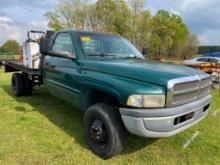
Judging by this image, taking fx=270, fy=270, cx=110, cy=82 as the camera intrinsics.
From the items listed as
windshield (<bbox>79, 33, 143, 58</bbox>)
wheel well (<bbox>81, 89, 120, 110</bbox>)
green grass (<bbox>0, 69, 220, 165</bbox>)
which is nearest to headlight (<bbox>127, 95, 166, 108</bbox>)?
wheel well (<bbox>81, 89, 120, 110</bbox>)

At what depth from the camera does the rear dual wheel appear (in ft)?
25.2

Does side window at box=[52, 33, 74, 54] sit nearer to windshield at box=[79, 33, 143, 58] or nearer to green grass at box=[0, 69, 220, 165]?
windshield at box=[79, 33, 143, 58]

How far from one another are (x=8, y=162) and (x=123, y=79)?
195 centimetres

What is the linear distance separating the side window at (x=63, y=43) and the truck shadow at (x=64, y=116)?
1451 mm

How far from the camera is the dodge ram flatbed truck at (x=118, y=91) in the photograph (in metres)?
3.35

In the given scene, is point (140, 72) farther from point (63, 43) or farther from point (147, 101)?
point (63, 43)

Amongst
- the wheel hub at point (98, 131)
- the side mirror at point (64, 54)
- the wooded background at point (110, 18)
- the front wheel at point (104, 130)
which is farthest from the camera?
the wooded background at point (110, 18)

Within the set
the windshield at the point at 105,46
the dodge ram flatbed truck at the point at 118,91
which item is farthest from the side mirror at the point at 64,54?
the windshield at the point at 105,46

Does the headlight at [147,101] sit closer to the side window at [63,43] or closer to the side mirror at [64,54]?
the side mirror at [64,54]

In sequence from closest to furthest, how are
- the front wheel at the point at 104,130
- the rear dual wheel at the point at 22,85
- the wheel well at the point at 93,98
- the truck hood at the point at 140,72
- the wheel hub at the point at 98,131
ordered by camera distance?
1. the truck hood at the point at 140,72
2. the front wheel at the point at 104,130
3. the wheel hub at the point at 98,131
4. the wheel well at the point at 93,98
5. the rear dual wheel at the point at 22,85

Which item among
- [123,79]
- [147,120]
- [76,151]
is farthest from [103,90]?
[76,151]

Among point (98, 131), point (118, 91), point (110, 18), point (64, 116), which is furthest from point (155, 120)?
point (110, 18)

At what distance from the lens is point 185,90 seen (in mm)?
3576

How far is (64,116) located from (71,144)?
161cm
